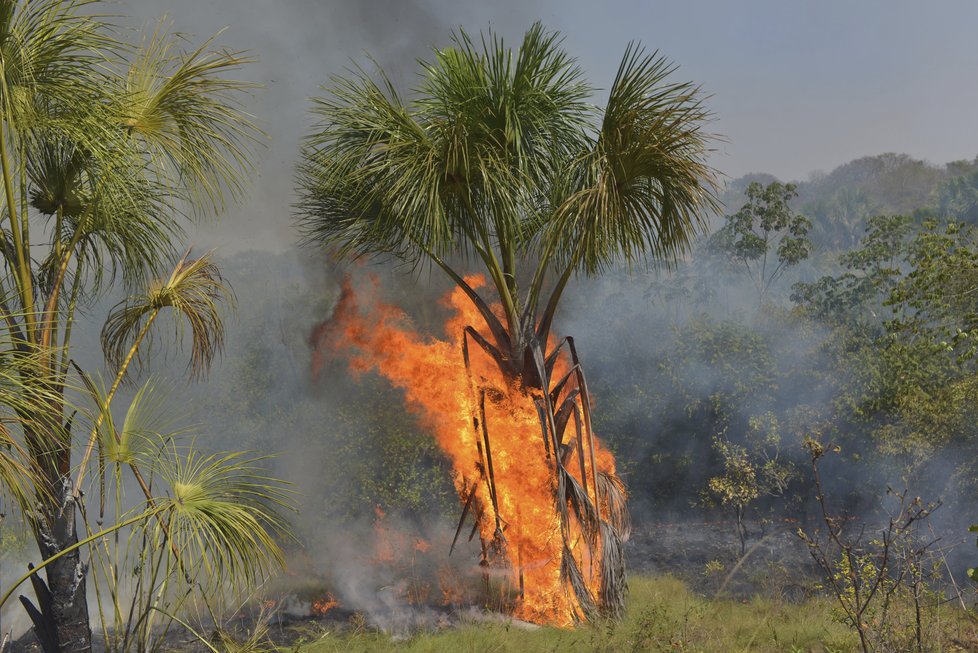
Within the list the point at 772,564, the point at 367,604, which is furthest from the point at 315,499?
the point at 772,564

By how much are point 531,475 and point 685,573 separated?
6.46 m

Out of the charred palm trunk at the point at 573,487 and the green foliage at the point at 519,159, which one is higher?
the green foliage at the point at 519,159

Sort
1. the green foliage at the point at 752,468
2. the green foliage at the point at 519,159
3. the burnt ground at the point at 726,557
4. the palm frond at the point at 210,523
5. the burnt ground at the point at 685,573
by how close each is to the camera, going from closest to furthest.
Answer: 1. the palm frond at the point at 210,523
2. the green foliage at the point at 519,159
3. the burnt ground at the point at 685,573
4. the burnt ground at the point at 726,557
5. the green foliage at the point at 752,468

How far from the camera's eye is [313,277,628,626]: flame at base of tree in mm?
7195

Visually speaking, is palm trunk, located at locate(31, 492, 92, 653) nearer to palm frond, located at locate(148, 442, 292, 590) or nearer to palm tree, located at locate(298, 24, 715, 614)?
palm frond, located at locate(148, 442, 292, 590)

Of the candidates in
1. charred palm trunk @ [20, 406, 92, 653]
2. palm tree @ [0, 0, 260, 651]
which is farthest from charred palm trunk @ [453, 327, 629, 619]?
charred palm trunk @ [20, 406, 92, 653]

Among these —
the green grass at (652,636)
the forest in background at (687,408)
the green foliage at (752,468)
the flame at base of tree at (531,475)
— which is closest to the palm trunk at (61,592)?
the green grass at (652,636)

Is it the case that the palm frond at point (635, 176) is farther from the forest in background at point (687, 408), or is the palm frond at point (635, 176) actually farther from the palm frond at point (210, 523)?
the forest in background at point (687, 408)

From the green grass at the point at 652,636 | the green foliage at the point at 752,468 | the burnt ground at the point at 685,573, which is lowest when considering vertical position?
the burnt ground at the point at 685,573

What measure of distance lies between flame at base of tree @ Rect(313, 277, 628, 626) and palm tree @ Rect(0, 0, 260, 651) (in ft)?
10.1

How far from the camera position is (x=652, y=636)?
22.0ft

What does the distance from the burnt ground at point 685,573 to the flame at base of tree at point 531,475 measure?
113cm

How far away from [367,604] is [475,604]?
1.75 metres

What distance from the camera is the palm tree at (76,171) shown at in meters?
4.48
